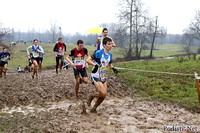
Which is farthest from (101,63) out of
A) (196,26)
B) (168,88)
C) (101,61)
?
(196,26)

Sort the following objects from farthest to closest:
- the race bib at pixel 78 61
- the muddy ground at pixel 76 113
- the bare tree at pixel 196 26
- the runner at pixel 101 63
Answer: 1. the bare tree at pixel 196 26
2. the race bib at pixel 78 61
3. the runner at pixel 101 63
4. the muddy ground at pixel 76 113

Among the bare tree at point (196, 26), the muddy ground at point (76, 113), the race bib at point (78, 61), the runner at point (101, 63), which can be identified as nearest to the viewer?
the muddy ground at point (76, 113)

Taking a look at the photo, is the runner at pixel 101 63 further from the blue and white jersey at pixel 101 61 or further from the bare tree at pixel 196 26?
the bare tree at pixel 196 26

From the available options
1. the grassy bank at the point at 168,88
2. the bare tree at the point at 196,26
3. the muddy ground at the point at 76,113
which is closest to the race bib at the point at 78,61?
the muddy ground at the point at 76,113

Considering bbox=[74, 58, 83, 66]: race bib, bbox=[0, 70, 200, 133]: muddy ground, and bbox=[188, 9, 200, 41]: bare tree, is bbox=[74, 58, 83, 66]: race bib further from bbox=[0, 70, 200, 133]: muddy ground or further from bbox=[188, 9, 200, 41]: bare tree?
bbox=[188, 9, 200, 41]: bare tree

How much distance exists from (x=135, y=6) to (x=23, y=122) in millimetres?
33845

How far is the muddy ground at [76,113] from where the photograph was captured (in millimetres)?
4934

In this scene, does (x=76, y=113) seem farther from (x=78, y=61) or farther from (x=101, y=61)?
(x=78, y=61)

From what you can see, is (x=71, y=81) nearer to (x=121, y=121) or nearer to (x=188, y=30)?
(x=121, y=121)

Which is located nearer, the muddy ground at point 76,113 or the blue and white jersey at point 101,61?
the muddy ground at point 76,113

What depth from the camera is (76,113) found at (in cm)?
602

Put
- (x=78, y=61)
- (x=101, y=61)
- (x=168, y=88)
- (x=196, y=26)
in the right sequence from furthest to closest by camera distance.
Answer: (x=196, y=26)
(x=168, y=88)
(x=78, y=61)
(x=101, y=61)

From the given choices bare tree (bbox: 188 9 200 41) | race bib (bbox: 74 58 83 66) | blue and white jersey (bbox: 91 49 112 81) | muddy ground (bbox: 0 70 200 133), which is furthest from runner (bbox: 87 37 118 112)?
bare tree (bbox: 188 9 200 41)

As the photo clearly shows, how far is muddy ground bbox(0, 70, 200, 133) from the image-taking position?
4934 millimetres
